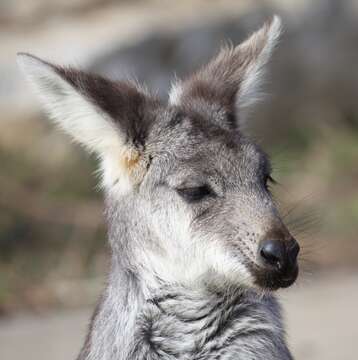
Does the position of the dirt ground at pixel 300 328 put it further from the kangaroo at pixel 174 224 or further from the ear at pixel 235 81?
the kangaroo at pixel 174 224

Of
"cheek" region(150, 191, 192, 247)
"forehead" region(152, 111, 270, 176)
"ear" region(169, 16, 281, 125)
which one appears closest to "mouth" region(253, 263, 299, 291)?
"cheek" region(150, 191, 192, 247)

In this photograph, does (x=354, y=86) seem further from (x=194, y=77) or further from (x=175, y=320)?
(x=175, y=320)

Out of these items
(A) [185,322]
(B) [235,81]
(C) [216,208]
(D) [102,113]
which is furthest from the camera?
(B) [235,81]

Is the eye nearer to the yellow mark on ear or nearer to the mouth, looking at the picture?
the yellow mark on ear

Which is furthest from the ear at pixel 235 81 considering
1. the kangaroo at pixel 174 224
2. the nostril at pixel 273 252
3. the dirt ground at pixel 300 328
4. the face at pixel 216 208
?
the dirt ground at pixel 300 328

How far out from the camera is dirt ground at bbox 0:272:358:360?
9.12 meters

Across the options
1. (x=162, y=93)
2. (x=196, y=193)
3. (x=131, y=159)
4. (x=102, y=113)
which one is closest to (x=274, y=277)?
(x=196, y=193)

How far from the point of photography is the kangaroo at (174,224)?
555cm

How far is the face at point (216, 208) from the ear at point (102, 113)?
0.12 m

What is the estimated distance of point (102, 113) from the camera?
5.70 meters

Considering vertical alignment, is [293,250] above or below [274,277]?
above

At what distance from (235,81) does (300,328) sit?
3.77 m

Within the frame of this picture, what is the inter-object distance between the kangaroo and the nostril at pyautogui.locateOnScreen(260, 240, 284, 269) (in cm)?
5

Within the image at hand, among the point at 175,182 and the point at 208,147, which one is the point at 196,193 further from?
the point at 208,147
